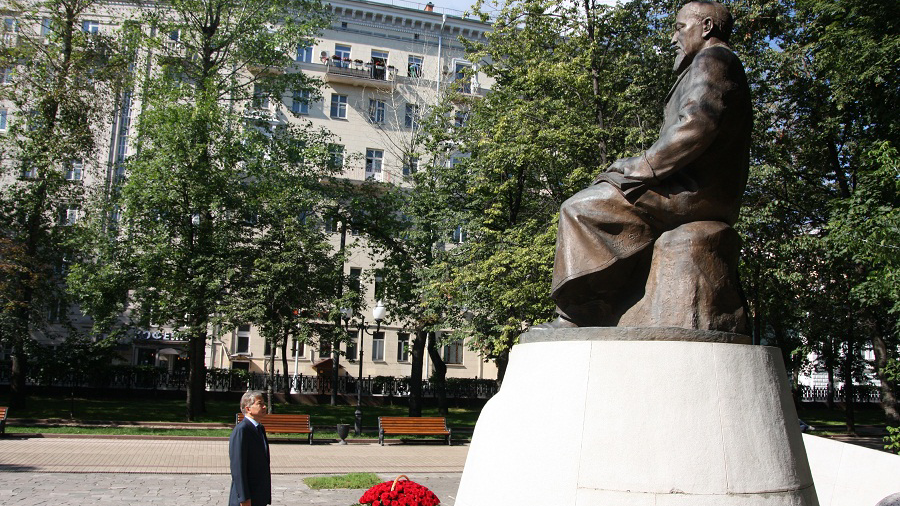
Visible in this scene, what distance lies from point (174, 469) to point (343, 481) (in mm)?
3673

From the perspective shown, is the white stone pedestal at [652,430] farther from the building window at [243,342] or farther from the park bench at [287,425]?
the building window at [243,342]

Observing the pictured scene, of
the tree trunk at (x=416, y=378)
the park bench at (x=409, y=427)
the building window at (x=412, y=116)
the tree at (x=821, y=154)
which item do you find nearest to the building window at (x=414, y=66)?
the building window at (x=412, y=116)

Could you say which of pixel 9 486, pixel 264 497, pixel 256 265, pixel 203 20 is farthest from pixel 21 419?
pixel 264 497

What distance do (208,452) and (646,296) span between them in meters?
14.8

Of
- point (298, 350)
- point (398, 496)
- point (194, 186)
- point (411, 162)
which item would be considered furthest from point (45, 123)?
point (398, 496)

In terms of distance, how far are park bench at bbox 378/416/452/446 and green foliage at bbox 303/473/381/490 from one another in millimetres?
7826

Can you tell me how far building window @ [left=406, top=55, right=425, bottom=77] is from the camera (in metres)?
41.6

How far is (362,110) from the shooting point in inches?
1768

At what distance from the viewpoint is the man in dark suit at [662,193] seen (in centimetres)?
533

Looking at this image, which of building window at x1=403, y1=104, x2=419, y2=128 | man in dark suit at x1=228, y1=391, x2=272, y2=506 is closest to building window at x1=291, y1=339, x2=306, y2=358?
building window at x1=403, y1=104, x2=419, y2=128

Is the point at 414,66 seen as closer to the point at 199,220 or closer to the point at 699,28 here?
the point at 199,220

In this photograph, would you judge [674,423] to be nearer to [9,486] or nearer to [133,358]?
[9,486]

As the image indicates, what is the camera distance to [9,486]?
453 inches

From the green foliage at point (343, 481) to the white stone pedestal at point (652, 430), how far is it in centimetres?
802
